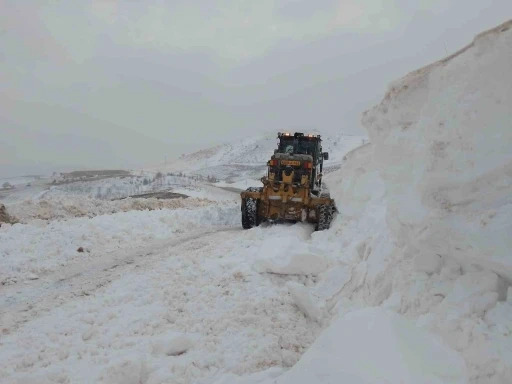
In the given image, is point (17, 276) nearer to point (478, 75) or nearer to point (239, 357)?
point (239, 357)

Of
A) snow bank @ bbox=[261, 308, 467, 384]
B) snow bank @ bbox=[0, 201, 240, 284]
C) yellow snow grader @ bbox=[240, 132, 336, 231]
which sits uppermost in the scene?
yellow snow grader @ bbox=[240, 132, 336, 231]

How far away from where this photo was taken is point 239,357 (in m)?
4.02

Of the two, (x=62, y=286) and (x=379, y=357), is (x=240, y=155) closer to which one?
(x=62, y=286)

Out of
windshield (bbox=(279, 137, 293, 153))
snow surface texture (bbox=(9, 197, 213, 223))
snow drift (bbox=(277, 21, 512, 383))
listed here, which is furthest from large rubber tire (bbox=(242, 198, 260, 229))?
snow drift (bbox=(277, 21, 512, 383))

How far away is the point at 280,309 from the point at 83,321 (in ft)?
8.38

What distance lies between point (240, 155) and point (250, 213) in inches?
3479

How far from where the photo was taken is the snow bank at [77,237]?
774cm

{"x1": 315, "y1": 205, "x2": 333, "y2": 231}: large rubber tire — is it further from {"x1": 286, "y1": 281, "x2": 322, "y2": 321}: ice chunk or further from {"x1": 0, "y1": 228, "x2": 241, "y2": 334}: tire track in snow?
{"x1": 286, "y1": 281, "x2": 322, "y2": 321}: ice chunk

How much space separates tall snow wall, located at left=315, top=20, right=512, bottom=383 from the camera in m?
2.78

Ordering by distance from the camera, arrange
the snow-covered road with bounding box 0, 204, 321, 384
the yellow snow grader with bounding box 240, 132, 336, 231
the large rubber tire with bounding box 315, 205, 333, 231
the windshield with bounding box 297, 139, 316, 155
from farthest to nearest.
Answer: the windshield with bounding box 297, 139, 316, 155 → the yellow snow grader with bounding box 240, 132, 336, 231 → the large rubber tire with bounding box 315, 205, 333, 231 → the snow-covered road with bounding box 0, 204, 321, 384

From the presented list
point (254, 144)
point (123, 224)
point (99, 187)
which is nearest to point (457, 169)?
point (123, 224)

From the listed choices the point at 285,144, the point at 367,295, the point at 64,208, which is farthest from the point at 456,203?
the point at 64,208

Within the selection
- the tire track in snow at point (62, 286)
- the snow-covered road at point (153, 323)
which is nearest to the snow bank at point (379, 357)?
the snow-covered road at point (153, 323)

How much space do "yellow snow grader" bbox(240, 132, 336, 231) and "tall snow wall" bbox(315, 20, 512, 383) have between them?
24.5 ft
